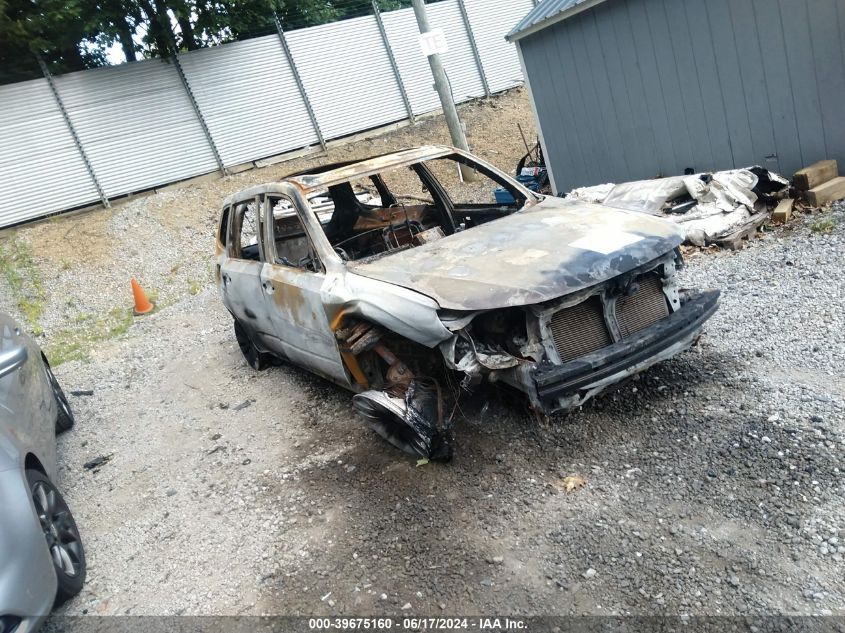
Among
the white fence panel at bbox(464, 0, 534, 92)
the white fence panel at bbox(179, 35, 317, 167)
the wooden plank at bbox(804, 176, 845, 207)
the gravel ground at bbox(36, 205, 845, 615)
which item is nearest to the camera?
the gravel ground at bbox(36, 205, 845, 615)

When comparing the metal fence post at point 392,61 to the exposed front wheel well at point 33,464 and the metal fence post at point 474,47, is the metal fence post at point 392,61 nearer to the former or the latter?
the metal fence post at point 474,47

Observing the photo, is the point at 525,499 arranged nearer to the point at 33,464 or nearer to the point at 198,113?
the point at 33,464

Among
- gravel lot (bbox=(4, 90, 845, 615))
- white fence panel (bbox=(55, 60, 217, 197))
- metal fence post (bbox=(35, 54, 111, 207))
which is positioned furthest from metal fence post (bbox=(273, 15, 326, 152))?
gravel lot (bbox=(4, 90, 845, 615))

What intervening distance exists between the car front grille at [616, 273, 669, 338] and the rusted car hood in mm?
260

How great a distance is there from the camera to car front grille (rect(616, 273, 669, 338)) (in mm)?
3773

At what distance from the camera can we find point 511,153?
14805 millimetres

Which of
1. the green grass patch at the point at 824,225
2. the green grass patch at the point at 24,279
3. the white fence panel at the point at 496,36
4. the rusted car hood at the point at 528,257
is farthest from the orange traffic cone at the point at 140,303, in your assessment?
the white fence panel at the point at 496,36

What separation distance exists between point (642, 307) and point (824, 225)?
359cm

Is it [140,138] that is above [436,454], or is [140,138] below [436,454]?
above

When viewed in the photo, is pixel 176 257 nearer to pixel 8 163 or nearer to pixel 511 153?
pixel 8 163

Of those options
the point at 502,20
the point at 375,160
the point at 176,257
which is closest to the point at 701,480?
the point at 375,160

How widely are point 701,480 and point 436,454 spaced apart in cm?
145

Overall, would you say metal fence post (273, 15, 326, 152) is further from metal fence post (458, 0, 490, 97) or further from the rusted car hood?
the rusted car hood

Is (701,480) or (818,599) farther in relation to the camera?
(701,480)
